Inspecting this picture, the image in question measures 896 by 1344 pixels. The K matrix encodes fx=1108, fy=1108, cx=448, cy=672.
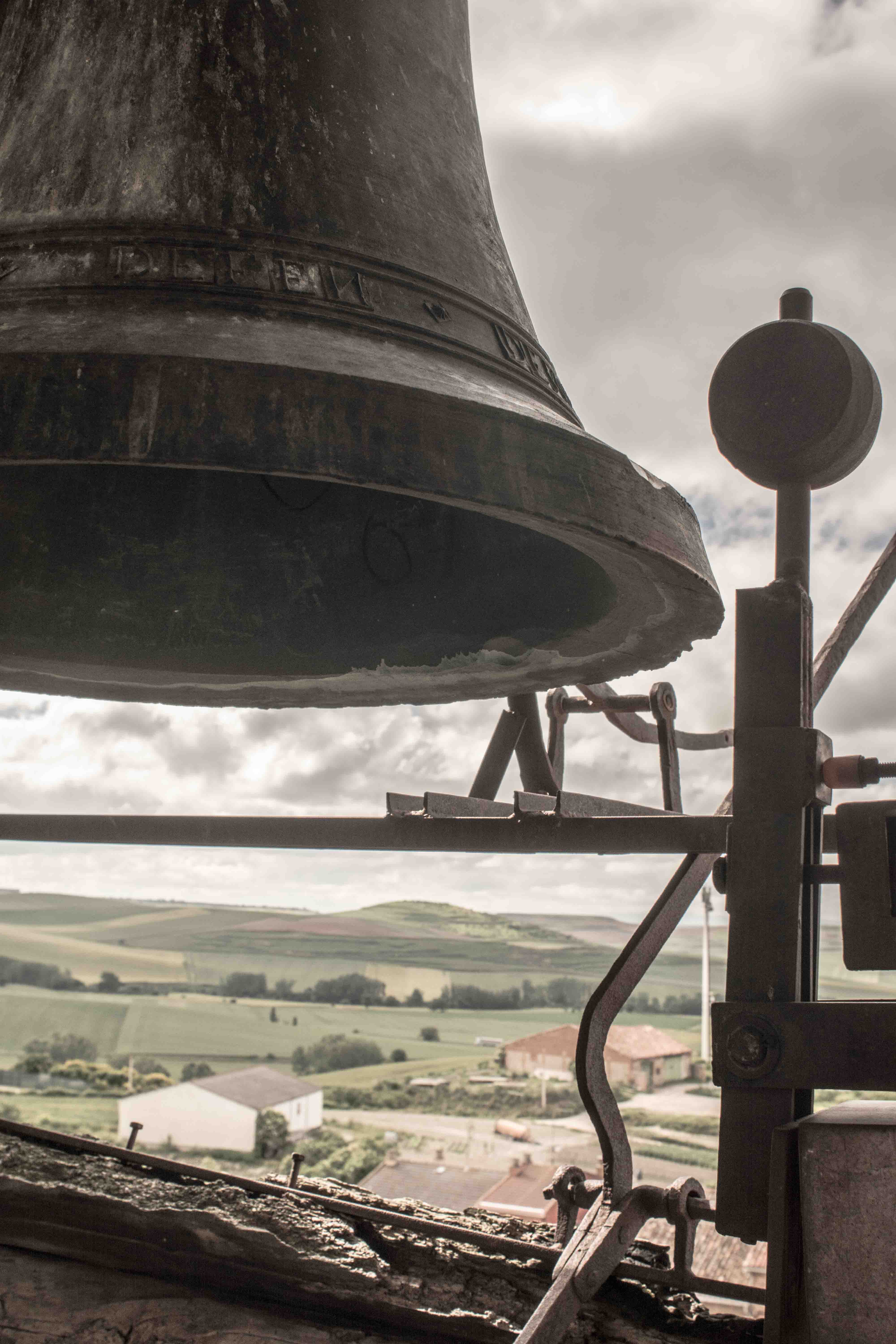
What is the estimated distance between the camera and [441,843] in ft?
5.00

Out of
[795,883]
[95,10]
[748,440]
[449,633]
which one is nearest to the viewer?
[795,883]

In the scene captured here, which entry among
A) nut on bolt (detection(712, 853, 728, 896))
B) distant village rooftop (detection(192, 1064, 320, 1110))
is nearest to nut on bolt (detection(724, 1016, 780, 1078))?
nut on bolt (detection(712, 853, 728, 896))

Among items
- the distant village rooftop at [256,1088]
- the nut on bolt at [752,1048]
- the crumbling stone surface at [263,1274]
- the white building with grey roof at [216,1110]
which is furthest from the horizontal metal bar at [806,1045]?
the distant village rooftop at [256,1088]

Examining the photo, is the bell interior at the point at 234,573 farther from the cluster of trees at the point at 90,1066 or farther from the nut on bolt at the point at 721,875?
the cluster of trees at the point at 90,1066

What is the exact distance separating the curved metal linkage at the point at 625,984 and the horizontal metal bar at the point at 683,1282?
0.53 feet

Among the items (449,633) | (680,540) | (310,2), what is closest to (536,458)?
(680,540)

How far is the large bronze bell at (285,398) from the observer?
3.18 ft

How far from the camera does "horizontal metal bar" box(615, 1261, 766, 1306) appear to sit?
4.33 ft

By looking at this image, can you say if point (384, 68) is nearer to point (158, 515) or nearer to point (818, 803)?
point (158, 515)

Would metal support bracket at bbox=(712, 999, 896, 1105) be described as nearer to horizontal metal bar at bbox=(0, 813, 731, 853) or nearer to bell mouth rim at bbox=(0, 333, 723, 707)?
horizontal metal bar at bbox=(0, 813, 731, 853)

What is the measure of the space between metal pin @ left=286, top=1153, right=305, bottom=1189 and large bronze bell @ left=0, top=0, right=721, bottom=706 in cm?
80

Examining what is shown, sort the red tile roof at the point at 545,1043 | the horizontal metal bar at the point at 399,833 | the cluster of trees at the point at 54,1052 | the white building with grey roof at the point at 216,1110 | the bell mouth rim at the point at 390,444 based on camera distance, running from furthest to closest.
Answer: the cluster of trees at the point at 54,1052
the white building with grey roof at the point at 216,1110
the red tile roof at the point at 545,1043
the horizontal metal bar at the point at 399,833
the bell mouth rim at the point at 390,444

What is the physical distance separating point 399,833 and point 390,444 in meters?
0.73

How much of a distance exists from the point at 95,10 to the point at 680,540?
1.09m
